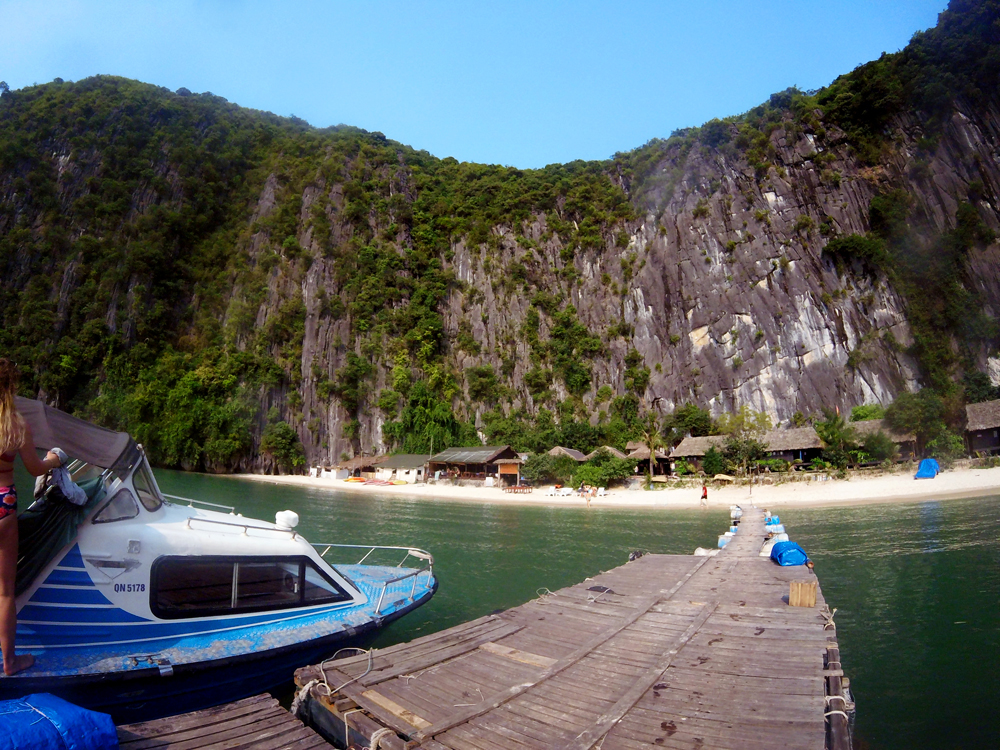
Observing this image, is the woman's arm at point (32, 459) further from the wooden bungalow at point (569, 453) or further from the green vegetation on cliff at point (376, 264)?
the green vegetation on cliff at point (376, 264)

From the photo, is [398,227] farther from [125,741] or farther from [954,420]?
[125,741]

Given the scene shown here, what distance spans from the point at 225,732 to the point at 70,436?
14.0 ft

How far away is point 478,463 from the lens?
5534 centimetres

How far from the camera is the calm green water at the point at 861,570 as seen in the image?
776cm

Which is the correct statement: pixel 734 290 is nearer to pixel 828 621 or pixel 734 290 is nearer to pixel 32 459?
pixel 828 621

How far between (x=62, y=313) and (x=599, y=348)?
7245 centimetres

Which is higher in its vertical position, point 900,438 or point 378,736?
point 378,736

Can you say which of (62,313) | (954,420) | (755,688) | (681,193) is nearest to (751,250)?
(681,193)

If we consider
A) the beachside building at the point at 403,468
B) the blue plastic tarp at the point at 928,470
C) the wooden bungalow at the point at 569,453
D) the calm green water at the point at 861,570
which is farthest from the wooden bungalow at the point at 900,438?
the beachside building at the point at 403,468

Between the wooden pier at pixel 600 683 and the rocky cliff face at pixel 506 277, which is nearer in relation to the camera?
the wooden pier at pixel 600 683

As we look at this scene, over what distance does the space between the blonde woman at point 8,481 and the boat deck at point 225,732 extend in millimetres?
1489

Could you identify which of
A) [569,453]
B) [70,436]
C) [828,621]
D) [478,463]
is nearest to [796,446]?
[569,453]

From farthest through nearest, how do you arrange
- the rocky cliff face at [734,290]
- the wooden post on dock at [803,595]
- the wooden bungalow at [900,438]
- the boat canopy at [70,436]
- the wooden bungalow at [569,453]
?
1. the rocky cliff face at [734,290]
2. the wooden bungalow at [569,453]
3. the wooden bungalow at [900,438]
4. the wooden post on dock at [803,595]
5. the boat canopy at [70,436]

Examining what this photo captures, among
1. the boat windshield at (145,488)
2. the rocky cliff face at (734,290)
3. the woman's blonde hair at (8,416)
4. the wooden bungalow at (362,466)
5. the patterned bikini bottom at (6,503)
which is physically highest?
the rocky cliff face at (734,290)
